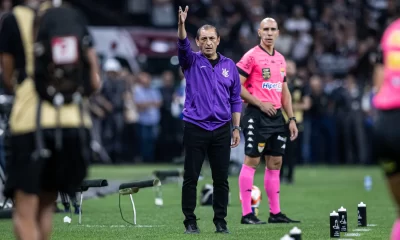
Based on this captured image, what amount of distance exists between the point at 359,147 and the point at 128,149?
6510 mm

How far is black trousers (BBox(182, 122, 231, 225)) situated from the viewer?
1155cm

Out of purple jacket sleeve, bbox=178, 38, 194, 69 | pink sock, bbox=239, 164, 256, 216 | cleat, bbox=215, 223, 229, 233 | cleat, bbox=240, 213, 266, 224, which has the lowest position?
cleat, bbox=240, 213, 266, 224

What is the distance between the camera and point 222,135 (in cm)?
1165

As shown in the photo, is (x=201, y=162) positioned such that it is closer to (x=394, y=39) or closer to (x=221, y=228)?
(x=221, y=228)

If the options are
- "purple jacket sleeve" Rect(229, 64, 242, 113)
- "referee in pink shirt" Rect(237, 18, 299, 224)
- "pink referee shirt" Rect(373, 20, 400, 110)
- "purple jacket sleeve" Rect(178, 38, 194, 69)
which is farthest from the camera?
"referee in pink shirt" Rect(237, 18, 299, 224)

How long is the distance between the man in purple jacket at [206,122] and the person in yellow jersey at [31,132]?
427cm

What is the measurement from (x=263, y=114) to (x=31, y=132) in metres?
6.32

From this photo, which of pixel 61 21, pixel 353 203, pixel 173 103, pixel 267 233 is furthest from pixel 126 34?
pixel 61 21

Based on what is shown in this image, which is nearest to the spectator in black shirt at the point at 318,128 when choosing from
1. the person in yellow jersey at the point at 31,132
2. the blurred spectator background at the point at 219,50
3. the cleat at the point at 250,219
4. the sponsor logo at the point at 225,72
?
the blurred spectator background at the point at 219,50

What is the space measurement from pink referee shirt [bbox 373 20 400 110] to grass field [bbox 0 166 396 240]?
430 centimetres

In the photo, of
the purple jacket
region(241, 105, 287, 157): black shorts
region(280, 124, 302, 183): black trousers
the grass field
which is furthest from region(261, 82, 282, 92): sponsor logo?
region(280, 124, 302, 183): black trousers

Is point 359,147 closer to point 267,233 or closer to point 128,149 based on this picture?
point 128,149

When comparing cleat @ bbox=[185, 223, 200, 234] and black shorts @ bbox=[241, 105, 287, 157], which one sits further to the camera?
black shorts @ bbox=[241, 105, 287, 157]

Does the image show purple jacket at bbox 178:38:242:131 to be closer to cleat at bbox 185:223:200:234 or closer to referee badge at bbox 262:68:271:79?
cleat at bbox 185:223:200:234
